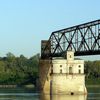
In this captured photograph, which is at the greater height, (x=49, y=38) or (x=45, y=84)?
(x=49, y=38)

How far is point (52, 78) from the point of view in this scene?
131000mm

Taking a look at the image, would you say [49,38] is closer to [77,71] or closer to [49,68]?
[49,68]

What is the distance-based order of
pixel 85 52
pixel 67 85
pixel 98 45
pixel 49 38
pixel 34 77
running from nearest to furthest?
pixel 98 45, pixel 85 52, pixel 67 85, pixel 49 38, pixel 34 77

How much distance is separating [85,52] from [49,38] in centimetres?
3675

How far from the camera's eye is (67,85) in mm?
127812

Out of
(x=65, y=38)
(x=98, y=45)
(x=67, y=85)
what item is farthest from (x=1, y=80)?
(x=98, y=45)

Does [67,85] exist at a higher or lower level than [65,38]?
lower

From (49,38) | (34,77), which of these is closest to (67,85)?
(49,38)

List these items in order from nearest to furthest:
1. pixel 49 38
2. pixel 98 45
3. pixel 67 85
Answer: pixel 98 45
pixel 67 85
pixel 49 38

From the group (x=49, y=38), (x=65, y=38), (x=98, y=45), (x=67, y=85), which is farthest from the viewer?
(x=49, y=38)

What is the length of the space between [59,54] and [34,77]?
49.1 meters

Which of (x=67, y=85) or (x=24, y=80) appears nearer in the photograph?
(x=67, y=85)

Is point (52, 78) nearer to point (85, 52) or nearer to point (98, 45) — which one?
point (85, 52)

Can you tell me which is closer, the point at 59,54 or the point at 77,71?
the point at 77,71
